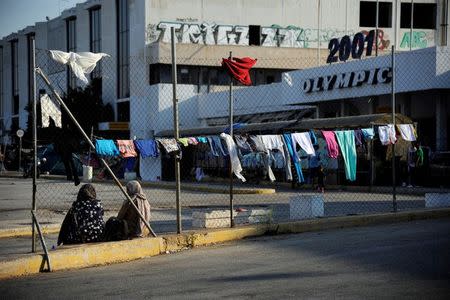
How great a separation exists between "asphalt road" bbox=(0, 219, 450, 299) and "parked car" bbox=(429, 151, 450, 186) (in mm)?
13557

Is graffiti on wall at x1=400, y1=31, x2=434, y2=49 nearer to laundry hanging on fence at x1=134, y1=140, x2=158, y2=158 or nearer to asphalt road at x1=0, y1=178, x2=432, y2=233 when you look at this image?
asphalt road at x1=0, y1=178, x2=432, y2=233

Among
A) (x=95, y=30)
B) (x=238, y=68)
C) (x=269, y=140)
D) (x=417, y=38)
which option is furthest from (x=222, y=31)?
(x=238, y=68)

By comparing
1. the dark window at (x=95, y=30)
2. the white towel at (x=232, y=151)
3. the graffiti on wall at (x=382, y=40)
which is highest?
the dark window at (x=95, y=30)

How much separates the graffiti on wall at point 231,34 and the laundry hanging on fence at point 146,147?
34.4 m

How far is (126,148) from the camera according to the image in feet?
38.8

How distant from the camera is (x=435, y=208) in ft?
49.4

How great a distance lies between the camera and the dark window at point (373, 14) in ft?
165

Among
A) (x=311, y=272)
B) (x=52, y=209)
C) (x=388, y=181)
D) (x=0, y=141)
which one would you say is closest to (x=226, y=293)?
(x=311, y=272)

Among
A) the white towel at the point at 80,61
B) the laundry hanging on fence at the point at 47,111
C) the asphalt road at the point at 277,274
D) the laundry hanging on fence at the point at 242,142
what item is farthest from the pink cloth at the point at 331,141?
the laundry hanging on fence at the point at 47,111

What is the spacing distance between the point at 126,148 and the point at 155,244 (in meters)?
2.20

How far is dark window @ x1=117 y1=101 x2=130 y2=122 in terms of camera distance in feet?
166

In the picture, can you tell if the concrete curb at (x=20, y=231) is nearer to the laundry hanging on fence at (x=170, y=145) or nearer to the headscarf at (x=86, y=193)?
the laundry hanging on fence at (x=170, y=145)

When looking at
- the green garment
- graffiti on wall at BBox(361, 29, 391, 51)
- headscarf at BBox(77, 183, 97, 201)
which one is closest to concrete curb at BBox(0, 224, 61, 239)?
headscarf at BBox(77, 183, 97, 201)

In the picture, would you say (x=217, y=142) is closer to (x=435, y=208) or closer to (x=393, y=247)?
(x=435, y=208)
